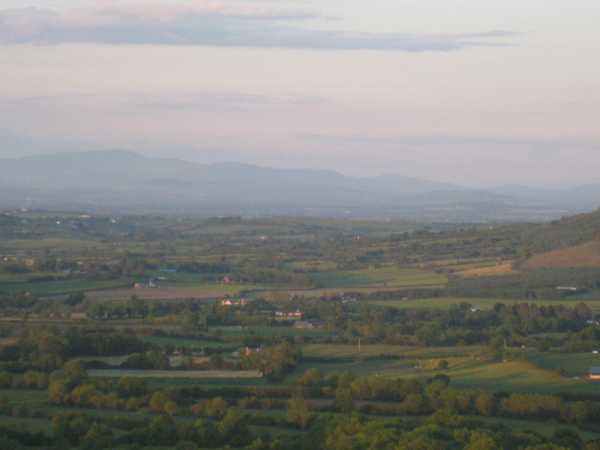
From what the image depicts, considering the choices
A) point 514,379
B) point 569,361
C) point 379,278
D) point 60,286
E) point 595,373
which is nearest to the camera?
point 514,379

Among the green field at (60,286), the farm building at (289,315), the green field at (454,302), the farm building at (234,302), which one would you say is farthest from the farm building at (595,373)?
the green field at (60,286)

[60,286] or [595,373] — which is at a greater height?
[60,286]

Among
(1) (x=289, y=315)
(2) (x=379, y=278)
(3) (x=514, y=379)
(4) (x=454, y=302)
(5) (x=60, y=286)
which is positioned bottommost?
(3) (x=514, y=379)

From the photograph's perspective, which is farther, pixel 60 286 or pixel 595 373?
pixel 60 286

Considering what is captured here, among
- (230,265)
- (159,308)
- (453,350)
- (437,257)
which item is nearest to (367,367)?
(453,350)

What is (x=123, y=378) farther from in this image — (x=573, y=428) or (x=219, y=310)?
(x=219, y=310)

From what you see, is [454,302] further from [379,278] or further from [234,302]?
[379,278]

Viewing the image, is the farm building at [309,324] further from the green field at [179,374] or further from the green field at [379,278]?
the green field at [379,278]

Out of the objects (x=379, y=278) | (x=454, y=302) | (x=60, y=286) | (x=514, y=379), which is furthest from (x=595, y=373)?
(x=379, y=278)
